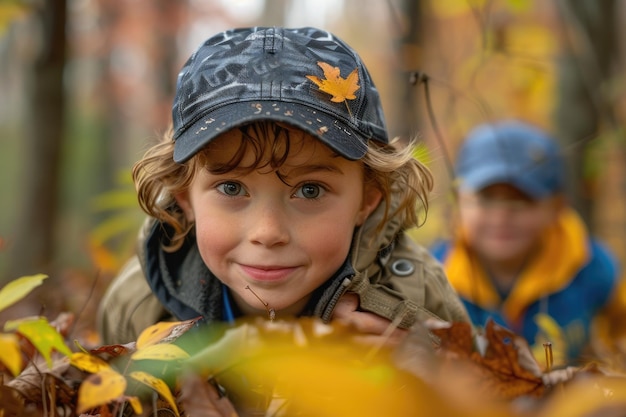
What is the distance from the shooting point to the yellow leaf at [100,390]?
1.11m

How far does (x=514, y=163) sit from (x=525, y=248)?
0.45 meters

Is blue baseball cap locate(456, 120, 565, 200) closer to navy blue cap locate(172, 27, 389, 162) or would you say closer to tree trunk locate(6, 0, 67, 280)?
navy blue cap locate(172, 27, 389, 162)

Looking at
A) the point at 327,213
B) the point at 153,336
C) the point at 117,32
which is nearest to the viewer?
the point at 153,336

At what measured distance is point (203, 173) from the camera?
5.70 feet

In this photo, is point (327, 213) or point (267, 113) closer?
point (267, 113)

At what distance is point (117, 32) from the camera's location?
47.9ft

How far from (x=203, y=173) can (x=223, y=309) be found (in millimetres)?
475

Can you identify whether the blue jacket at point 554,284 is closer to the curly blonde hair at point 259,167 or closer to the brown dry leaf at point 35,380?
the curly blonde hair at point 259,167

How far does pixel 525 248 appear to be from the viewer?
11.5ft

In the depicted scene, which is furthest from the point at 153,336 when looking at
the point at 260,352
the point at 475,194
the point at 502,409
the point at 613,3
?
the point at 613,3

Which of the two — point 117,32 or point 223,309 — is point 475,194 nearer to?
point 223,309

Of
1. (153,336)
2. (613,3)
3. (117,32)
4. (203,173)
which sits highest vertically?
(117,32)

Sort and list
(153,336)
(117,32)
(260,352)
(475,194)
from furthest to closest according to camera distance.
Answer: (117,32) < (475,194) < (153,336) < (260,352)

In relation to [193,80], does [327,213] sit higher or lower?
lower
